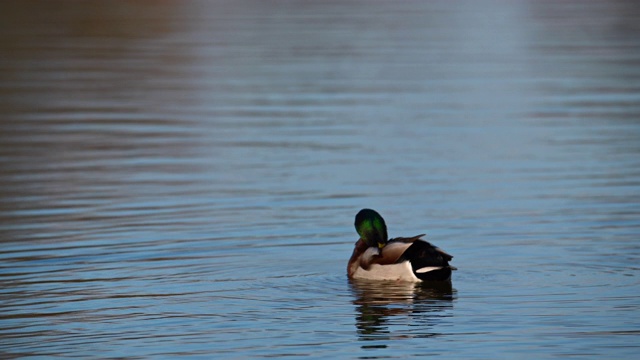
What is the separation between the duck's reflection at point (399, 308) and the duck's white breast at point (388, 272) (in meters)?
0.05

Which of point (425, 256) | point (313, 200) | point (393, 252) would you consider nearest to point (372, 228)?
point (393, 252)

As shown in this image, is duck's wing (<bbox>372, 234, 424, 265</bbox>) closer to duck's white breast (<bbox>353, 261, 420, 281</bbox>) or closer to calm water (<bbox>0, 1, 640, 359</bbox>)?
duck's white breast (<bbox>353, 261, 420, 281</bbox>)

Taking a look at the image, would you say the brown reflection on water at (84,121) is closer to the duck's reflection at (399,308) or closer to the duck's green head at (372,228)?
the duck's green head at (372,228)

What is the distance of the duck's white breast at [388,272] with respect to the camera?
39.9 ft

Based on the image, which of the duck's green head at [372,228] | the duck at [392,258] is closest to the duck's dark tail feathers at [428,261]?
the duck at [392,258]

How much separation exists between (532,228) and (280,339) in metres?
4.77

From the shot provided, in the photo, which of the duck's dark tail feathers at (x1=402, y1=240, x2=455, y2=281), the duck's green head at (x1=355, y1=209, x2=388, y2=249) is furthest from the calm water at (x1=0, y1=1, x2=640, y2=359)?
the duck's green head at (x1=355, y1=209, x2=388, y2=249)

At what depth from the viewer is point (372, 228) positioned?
12.9m

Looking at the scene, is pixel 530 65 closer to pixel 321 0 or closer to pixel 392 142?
pixel 392 142

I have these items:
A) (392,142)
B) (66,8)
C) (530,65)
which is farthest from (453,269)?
(66,8)

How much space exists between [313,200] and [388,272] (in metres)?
4.06

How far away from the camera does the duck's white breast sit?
39.9 ft

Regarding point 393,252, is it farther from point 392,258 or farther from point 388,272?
point 388,272

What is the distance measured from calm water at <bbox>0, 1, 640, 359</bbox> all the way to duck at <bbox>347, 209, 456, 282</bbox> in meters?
0.13
